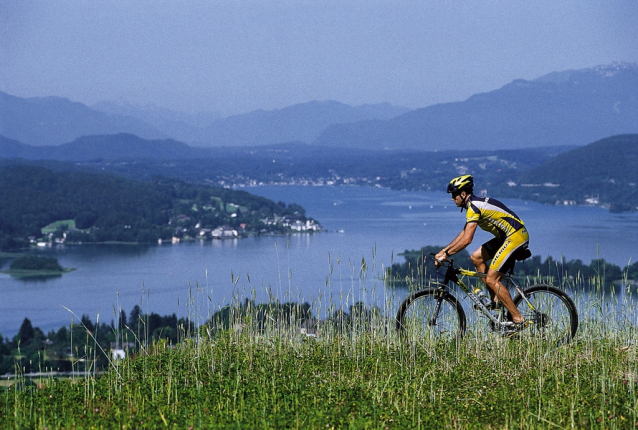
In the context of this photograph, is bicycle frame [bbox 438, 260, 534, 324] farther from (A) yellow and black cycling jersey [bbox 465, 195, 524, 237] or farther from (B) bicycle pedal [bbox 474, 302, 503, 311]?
(A) yellow and black cycling jersey [bbox 465, 195, 524, 237]

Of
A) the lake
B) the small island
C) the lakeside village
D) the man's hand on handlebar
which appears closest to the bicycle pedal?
the man's hand on handlebar

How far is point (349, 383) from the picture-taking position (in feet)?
19.0

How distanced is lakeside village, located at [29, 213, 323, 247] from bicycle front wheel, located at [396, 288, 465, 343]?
11009cm

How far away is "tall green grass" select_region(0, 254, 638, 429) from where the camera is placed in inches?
191

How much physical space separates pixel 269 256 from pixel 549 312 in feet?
290

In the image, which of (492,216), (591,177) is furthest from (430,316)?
(591,177)

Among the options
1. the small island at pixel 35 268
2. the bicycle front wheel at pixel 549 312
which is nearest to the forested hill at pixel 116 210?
the small island at pixel 35 268

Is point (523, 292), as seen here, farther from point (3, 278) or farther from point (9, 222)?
point (9, 222)

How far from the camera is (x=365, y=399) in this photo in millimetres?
5305

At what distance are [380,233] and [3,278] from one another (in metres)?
48.0

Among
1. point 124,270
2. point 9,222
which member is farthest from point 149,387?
point 9,222

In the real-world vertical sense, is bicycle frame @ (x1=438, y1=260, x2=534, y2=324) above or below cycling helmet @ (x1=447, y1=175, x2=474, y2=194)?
below

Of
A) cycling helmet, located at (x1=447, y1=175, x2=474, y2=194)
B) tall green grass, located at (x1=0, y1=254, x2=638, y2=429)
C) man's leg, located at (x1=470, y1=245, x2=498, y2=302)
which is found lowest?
tall green grass, located at (x1=0, y1=254, x2=638, y2=429)

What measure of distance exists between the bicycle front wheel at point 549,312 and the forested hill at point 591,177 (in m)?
143
